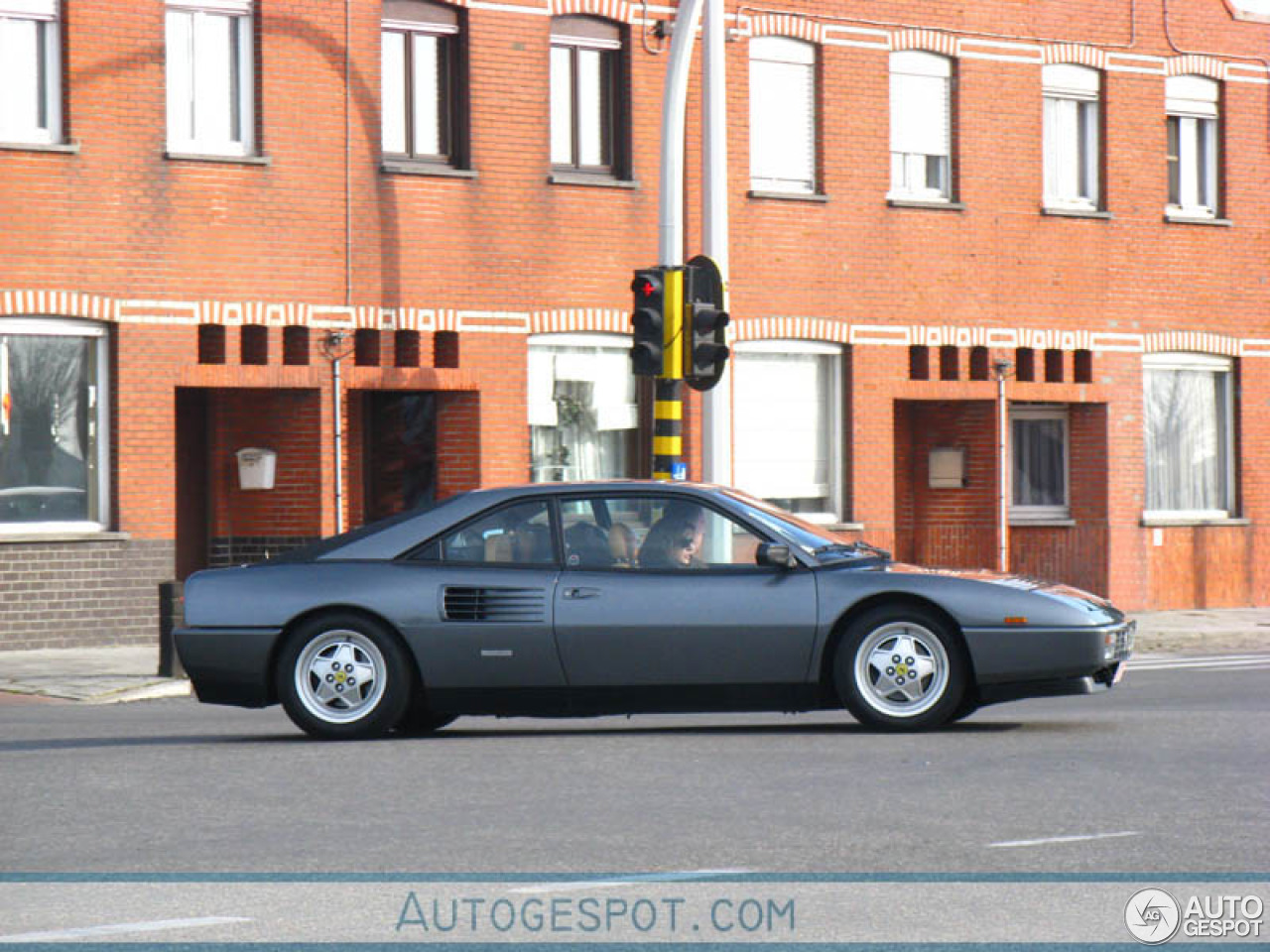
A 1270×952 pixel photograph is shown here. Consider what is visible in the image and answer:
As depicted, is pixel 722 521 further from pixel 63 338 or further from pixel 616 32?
pixel 616 32

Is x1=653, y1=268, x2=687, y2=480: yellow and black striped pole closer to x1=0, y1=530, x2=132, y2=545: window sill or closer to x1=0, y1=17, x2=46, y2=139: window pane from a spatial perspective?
x1=0, y1=530, x2=132, y2=545: window sill

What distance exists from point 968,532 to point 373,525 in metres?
16.3

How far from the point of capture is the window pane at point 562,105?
2512 cm

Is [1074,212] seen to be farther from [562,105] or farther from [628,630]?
[628,630]

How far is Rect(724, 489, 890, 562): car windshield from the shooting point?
1246 centimetres

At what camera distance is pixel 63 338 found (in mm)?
22375

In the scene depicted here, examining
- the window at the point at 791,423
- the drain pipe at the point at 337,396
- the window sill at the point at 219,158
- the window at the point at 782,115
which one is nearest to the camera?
the window sill at the point at 219,158

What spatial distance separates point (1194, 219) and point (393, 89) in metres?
10.7

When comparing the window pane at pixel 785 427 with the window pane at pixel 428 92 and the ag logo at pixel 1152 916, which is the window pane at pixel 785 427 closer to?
the window pane at pixel 428 92

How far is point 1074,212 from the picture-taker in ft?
92.9

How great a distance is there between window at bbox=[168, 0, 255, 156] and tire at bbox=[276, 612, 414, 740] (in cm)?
1157

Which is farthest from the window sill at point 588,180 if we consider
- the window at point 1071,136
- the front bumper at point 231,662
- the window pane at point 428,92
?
the front bumper at point 231,662

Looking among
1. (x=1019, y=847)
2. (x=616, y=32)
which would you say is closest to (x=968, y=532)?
(x=616, y=32)

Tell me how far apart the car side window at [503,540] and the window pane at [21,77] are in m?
11.2
